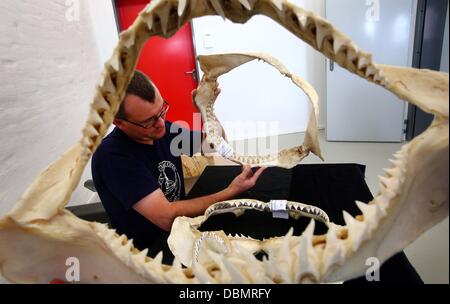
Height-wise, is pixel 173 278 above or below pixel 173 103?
above

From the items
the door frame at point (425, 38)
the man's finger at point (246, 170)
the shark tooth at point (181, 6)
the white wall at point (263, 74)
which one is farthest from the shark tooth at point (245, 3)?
the white wall at point (263, 74)

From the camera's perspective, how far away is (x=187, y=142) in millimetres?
1730

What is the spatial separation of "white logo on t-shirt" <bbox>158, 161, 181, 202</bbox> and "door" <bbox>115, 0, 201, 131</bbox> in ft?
8.85

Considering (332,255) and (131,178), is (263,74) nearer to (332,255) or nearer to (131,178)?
(131,178)

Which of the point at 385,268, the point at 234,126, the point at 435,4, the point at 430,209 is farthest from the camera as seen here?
the point at 234,126

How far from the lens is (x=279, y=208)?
118 cm

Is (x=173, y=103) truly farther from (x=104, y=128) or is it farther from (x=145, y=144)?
(x=104, y=128)

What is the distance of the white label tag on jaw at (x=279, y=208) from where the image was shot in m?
1.18

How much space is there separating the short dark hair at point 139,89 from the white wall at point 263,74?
2.76 metres

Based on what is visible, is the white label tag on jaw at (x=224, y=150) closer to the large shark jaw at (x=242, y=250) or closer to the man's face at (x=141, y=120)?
the man's face at (x=141, y=120)

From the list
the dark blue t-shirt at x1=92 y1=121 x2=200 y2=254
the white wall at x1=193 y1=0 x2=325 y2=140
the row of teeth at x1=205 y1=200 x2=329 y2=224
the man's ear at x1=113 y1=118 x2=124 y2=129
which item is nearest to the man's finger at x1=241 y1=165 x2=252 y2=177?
the row of teeth at x1=205 y1=200 x2=329 y2=224

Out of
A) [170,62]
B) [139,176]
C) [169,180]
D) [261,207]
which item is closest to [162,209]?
[139,176]
